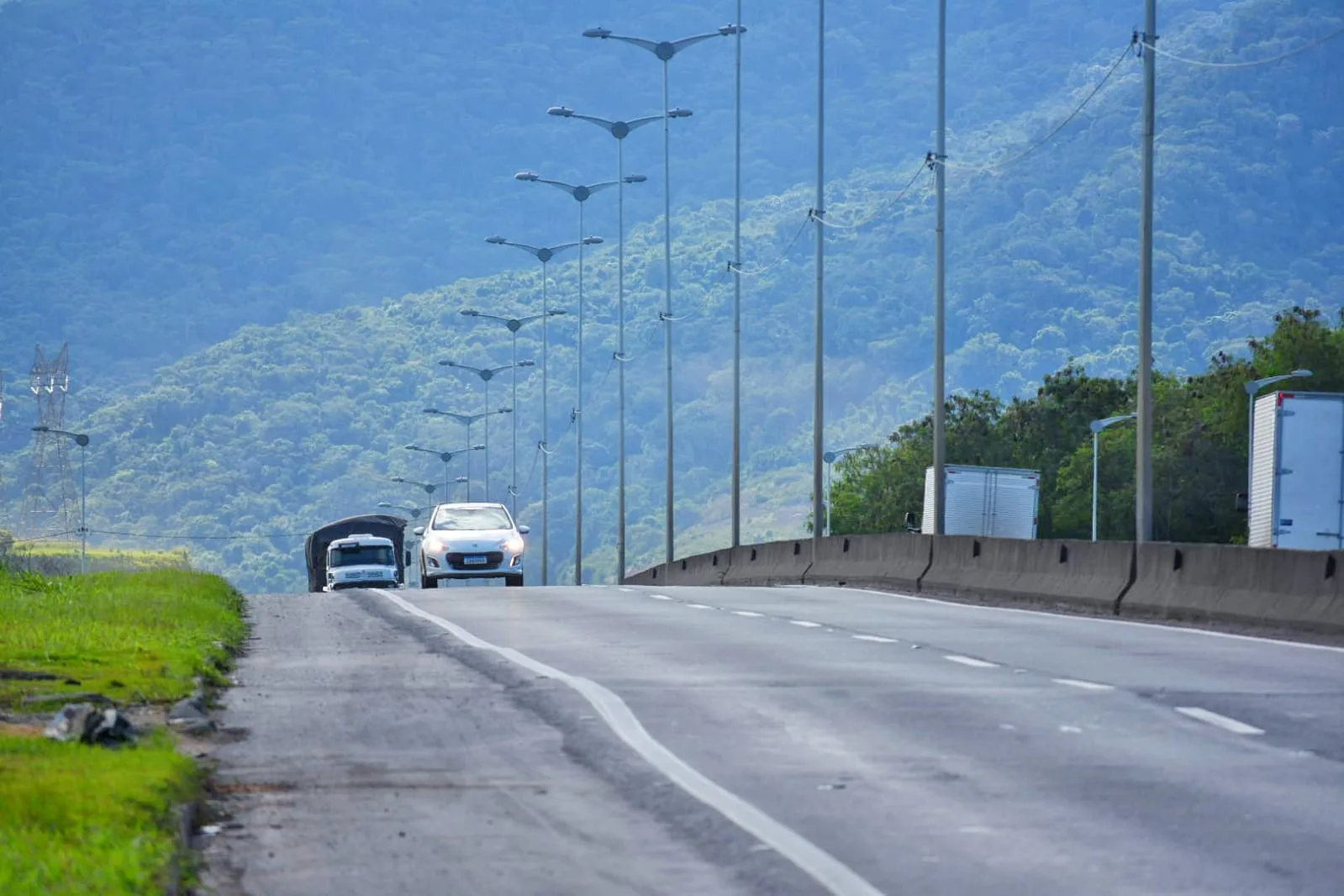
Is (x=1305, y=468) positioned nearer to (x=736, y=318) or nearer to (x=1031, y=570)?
(x=1031, y=570)

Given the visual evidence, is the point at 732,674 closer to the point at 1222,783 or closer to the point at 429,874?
the point at 1222,783

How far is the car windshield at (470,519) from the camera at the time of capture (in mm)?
48625

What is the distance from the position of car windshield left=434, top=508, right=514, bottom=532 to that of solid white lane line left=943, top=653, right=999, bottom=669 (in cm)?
2977

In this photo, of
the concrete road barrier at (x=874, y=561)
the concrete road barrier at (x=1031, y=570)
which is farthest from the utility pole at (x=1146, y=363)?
the concrete road barrier at (x=874, y=561)

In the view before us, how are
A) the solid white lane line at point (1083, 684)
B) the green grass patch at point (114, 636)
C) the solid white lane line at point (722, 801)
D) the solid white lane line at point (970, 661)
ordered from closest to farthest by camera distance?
the solid white lane line at point (722, 801), the green grass patch at point (114, 636), the solid white lane line at point (1083, 684), the solid white lane line at point (970, 661)

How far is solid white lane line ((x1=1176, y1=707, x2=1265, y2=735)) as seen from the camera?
13399 millimetres

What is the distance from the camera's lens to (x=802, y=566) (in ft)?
155

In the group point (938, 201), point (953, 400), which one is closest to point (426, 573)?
point (938, 201)

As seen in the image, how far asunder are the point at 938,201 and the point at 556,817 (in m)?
33.9

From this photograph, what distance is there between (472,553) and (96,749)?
118 feet

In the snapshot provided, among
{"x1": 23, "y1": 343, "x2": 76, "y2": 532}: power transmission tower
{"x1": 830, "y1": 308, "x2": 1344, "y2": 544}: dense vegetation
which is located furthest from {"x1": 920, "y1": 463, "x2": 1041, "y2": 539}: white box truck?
{"x1": 23, "y1": 343, "x2": 76, "y2": 532}: power transmission tower

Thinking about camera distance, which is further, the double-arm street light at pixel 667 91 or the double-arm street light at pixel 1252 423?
the double-arm street light at pixel 667 91

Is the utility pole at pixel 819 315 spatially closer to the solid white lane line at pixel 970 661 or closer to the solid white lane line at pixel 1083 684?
the solid white lane line at pixel 970 661

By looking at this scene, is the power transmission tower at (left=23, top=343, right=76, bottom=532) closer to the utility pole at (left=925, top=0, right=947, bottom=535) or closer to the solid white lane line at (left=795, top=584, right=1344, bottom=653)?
the utility pole at (left=925, top=0, right=947, bottom=535)
